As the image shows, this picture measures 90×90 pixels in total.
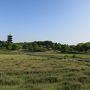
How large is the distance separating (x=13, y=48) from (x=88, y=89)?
496 ft

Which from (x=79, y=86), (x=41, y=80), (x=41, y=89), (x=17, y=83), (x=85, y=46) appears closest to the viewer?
(x=41, y=89)

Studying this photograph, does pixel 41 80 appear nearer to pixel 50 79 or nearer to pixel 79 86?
pixel 50 79

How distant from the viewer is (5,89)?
12.1 meters

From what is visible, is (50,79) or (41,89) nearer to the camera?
(41,89)

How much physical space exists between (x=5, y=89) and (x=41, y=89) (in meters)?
1.77

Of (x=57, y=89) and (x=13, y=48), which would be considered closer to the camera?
(x=57, y=89)

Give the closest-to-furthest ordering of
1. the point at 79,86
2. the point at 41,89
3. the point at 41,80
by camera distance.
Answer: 1. the point at 41,89
2. the point at 79,86
3. the point at 41,80

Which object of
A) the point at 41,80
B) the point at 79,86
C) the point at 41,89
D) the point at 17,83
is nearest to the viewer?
the point at 41,89

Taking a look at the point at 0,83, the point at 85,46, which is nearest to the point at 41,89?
the point at 0,83

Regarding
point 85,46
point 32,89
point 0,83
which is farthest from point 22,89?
point 85,46

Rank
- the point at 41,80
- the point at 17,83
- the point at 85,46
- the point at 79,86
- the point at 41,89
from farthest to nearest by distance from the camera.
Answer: the point at 85,46 → the point at 41,80 → the point at 17,83 → the point at 79,86 → the point at 41,89

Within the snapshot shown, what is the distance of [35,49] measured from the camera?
157m

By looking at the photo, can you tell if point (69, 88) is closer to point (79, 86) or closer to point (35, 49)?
point (79, 86)

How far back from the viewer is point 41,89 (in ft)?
39.5
